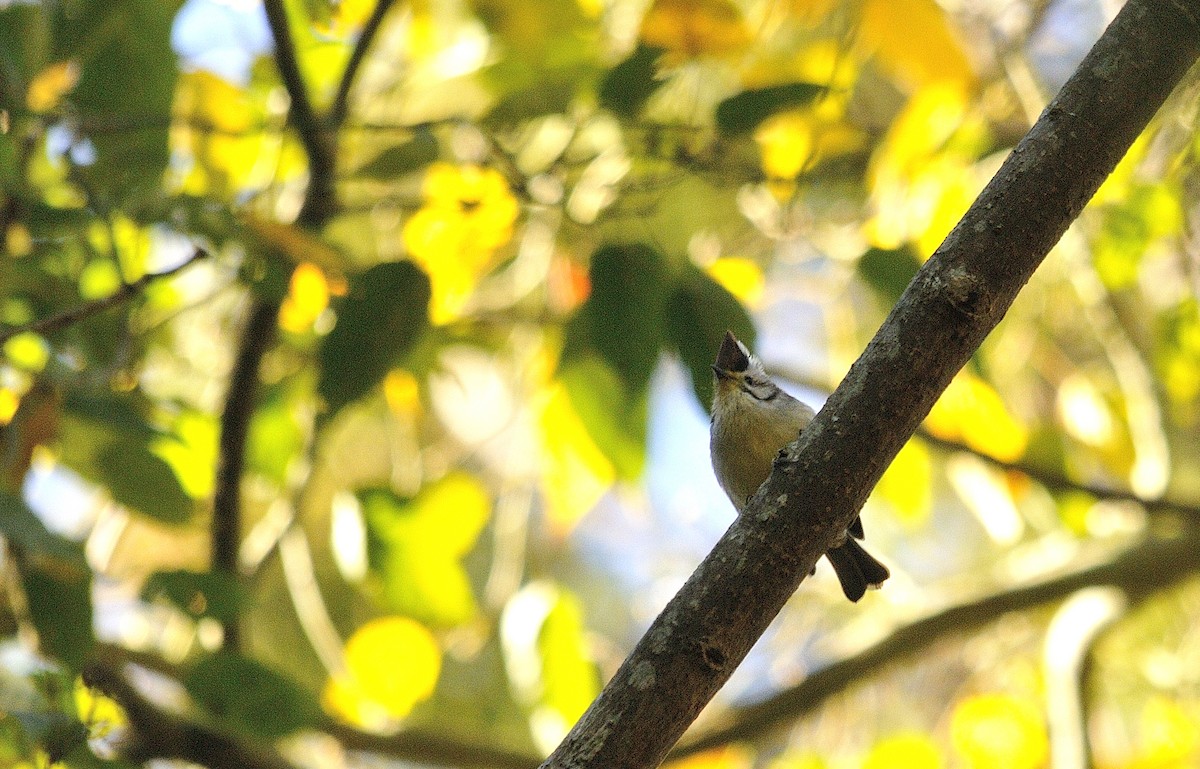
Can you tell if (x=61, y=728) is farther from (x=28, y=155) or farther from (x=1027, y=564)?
(x=1027, y=564)

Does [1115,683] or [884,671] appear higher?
[884,671]

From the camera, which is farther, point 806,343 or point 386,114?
point 806,343

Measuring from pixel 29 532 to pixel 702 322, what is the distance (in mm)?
1130

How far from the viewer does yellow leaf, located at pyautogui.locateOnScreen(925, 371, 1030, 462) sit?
10.6 feet

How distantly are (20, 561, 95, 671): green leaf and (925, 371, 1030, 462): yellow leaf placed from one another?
220 cm

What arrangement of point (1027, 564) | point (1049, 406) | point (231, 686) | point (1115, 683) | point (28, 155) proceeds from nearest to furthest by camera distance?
point (231, 686) < point (28, 155) < point (1027, 564) < point (1115, 683) < point (1049, 406)

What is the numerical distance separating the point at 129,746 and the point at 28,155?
131cm

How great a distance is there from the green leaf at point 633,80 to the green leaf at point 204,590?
115cm

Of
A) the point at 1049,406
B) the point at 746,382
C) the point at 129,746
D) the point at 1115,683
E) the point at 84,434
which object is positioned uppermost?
the point at 84,434

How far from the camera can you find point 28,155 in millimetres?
2238

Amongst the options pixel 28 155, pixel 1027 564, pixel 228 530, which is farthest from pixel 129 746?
pixel 1027 564

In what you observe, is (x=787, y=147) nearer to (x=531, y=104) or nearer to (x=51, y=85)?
(x=531, y=104)

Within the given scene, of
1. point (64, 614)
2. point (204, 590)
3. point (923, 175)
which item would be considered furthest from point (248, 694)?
point (923, 175)

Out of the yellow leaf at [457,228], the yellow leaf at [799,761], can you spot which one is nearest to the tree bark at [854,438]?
the yellow leaf at [457,228]
